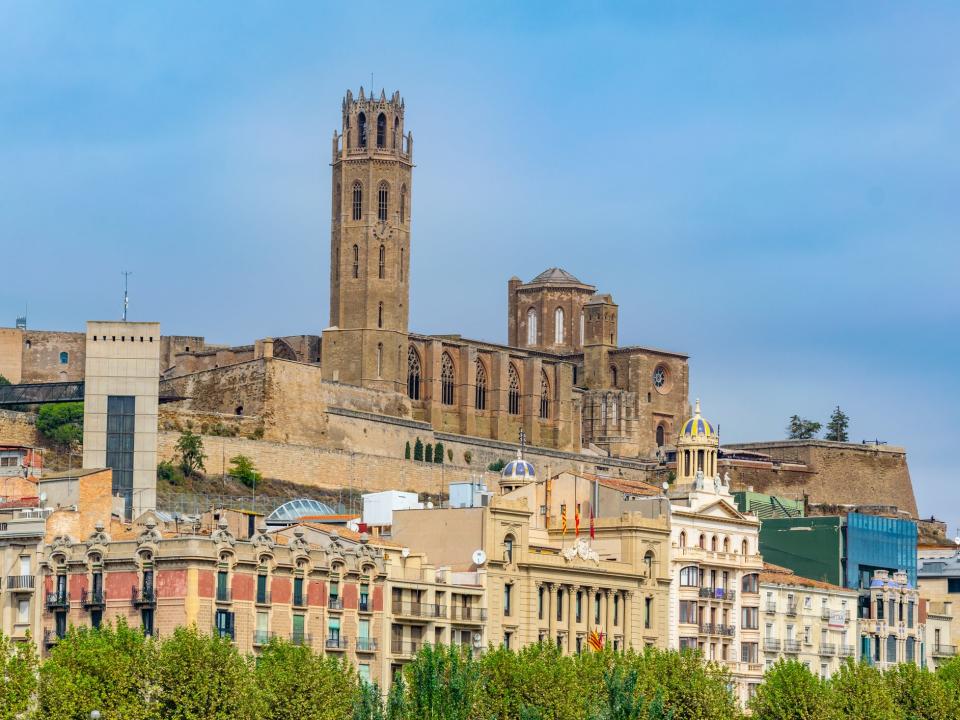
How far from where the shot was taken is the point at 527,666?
89.8 metres

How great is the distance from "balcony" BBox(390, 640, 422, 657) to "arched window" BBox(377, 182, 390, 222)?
3400 inches

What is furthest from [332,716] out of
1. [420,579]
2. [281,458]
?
[281,458]

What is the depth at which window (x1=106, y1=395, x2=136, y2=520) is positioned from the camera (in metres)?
128

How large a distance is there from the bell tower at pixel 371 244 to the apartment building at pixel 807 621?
62862 millimetres

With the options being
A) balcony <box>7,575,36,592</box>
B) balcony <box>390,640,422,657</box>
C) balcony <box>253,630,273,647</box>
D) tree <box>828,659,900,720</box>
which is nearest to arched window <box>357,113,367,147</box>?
balcony <box>390,640,422,657</box>

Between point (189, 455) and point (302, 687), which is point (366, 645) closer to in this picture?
point (302, 687)

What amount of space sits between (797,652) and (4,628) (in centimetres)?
3679

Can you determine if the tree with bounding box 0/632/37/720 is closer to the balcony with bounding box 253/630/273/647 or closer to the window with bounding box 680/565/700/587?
the balcony with bounding box 253/630/273/647

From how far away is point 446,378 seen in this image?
18838cm

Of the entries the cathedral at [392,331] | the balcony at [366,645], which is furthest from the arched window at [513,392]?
the balcony at [366,645]

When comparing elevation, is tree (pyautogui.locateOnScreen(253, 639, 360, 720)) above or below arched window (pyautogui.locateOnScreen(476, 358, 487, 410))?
below

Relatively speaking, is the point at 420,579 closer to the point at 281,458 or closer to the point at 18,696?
the point at 18,696

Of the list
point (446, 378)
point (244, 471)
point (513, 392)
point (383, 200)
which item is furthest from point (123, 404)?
point (513, 392)

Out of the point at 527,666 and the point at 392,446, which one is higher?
the point at 392,446
